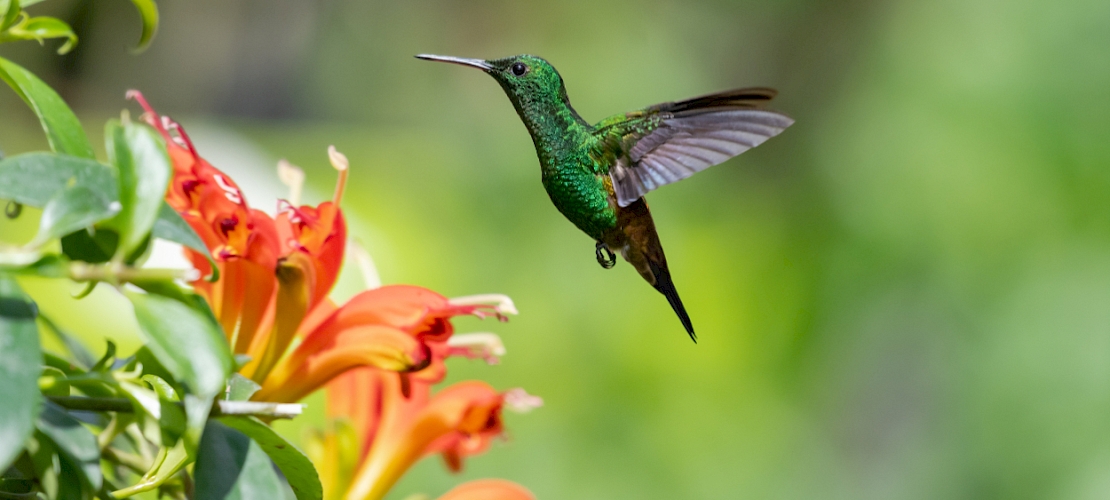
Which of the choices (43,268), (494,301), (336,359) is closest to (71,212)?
(43,268)

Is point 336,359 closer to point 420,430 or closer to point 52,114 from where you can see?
point 420,430

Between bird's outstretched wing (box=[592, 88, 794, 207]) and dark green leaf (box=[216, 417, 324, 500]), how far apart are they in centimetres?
50

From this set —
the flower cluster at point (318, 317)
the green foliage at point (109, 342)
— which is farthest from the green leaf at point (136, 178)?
the flower cluster at point (318, 317)

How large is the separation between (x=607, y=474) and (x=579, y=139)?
5.45 feet

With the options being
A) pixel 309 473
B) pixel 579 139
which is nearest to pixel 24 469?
pixel 309 473

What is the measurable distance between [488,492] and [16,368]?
52 cm

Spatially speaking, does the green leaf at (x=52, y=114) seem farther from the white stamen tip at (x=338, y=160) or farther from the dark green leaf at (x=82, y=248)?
the white stamen tip at (x=338, y=160)

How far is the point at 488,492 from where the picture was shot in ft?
2.64

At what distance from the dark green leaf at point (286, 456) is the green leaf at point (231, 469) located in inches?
1.1

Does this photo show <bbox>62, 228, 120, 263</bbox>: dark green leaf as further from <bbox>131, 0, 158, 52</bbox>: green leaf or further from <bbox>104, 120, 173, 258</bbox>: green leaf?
<bbox>131, 0, 158, 52</bbox>: green leaf

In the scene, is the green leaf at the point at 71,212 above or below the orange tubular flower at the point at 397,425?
above

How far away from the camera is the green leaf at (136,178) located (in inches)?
14.2

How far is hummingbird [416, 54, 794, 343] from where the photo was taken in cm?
92

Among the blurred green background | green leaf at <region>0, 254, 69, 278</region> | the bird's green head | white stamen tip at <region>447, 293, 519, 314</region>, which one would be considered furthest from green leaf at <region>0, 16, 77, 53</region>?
the blurred green background
